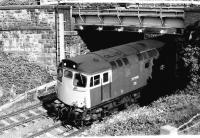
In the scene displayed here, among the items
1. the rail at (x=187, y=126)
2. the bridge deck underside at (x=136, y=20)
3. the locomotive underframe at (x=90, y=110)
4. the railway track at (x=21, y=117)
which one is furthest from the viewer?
the bridge deck underside at (x=136, y=20)

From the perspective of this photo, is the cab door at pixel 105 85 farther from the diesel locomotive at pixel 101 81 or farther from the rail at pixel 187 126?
the rail at pixel 187 126

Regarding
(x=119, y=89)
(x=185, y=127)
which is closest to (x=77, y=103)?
(x=119, y=89)

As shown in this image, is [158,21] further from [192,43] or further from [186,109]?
[186,109]

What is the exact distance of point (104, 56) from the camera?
1859 centimetres

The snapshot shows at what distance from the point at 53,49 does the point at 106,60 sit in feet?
27.7

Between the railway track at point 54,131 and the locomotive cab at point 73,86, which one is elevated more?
the locomotive cab at point 73,86

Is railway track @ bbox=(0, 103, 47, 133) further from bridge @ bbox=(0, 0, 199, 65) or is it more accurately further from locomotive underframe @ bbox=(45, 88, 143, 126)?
bridge @ bbox=(0, 0, 199, 65)

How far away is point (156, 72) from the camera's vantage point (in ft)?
69.4

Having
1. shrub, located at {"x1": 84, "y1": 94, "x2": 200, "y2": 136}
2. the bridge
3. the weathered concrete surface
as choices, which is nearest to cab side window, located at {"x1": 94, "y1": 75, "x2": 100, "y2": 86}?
shrub, located at {"x1": 84, "y1": 94, "x2": 200, "y2": 136}

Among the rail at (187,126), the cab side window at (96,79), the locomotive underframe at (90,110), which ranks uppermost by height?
the cab side window at (96,79)

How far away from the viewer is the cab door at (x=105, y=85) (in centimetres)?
1788

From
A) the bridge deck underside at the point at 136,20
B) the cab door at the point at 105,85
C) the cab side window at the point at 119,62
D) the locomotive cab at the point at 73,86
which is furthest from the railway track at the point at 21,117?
the bridge deck underside at the point at 136,20

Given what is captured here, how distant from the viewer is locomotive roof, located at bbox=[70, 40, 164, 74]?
17509mm

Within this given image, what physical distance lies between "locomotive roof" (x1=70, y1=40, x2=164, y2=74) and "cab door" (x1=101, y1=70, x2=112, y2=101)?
0.37 m
